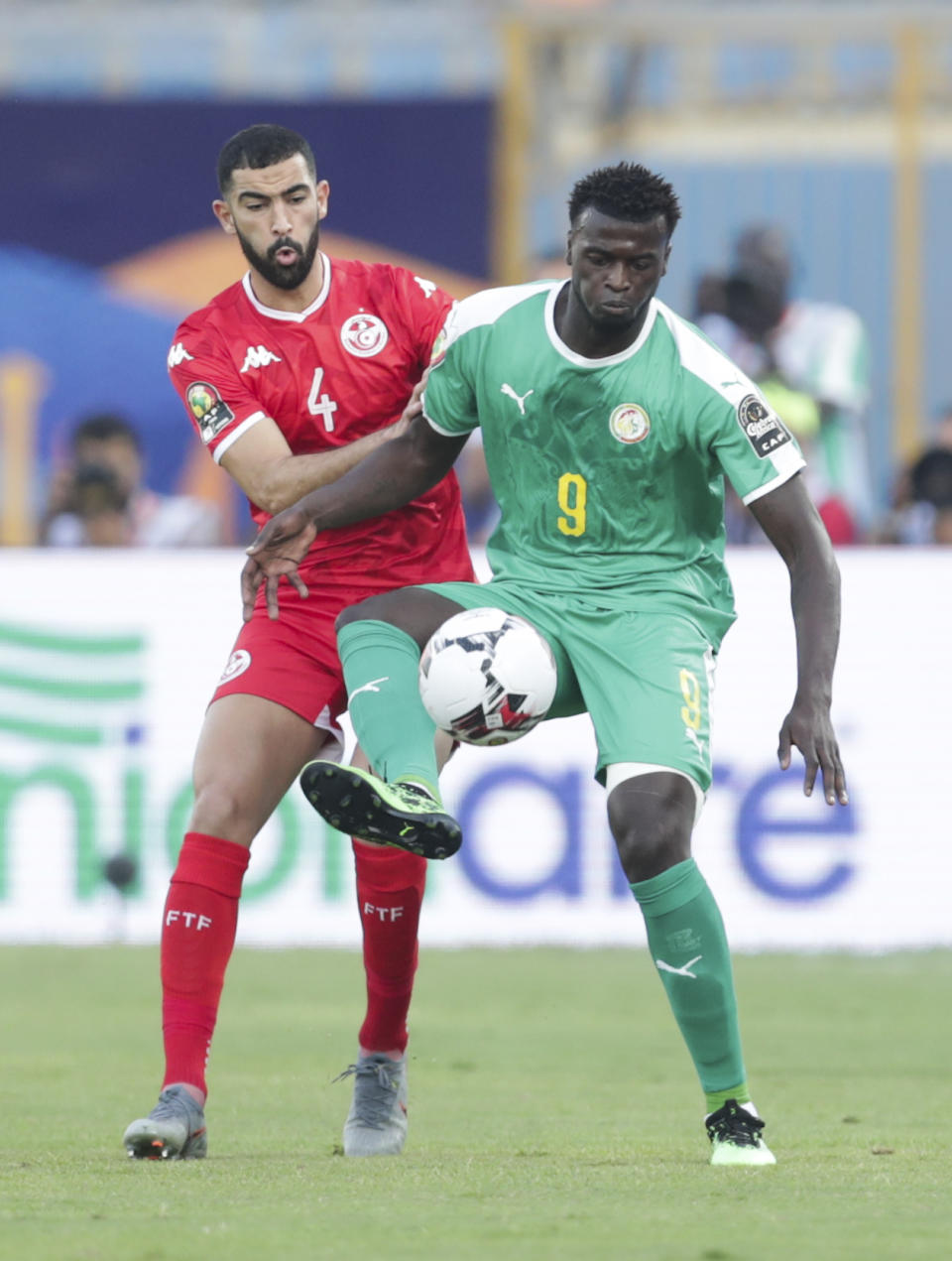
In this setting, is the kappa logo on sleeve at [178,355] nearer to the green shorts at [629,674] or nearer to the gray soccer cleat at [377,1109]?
the green shorts at [629,674]

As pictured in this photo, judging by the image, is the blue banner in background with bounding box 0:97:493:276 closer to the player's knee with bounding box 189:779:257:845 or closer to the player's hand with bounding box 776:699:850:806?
the player's knee with bounding box 189:779:257:845

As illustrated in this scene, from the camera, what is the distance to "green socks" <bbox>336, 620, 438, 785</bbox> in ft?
18.0

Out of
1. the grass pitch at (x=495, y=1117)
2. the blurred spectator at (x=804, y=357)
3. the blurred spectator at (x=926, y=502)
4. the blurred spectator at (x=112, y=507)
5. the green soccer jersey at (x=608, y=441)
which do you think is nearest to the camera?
the grass pitch at (x=495, y=1117)

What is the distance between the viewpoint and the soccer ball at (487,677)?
5.49 meters

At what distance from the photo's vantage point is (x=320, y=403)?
6418 millimetres

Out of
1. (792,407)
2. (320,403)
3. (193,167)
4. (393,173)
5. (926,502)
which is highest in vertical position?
(193,167)

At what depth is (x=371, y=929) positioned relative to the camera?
628cm

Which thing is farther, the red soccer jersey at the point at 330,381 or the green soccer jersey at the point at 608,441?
the red soccer jersey at the point at 330,381

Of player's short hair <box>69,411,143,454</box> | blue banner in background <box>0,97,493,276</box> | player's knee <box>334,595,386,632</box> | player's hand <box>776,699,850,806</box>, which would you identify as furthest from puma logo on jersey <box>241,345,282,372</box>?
blue banner in background <box>0,97,493,276</box>

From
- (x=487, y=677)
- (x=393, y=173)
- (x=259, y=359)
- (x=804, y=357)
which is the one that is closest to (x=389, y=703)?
(x=487, y=677)

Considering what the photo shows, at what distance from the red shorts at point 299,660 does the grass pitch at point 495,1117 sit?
113cm

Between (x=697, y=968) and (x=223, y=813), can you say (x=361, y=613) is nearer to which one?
(x=223, y=813)

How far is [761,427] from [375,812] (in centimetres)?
137


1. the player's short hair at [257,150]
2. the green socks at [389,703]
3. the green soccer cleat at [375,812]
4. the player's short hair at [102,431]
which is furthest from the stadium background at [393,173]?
the green soccer cleat at [375,812]
